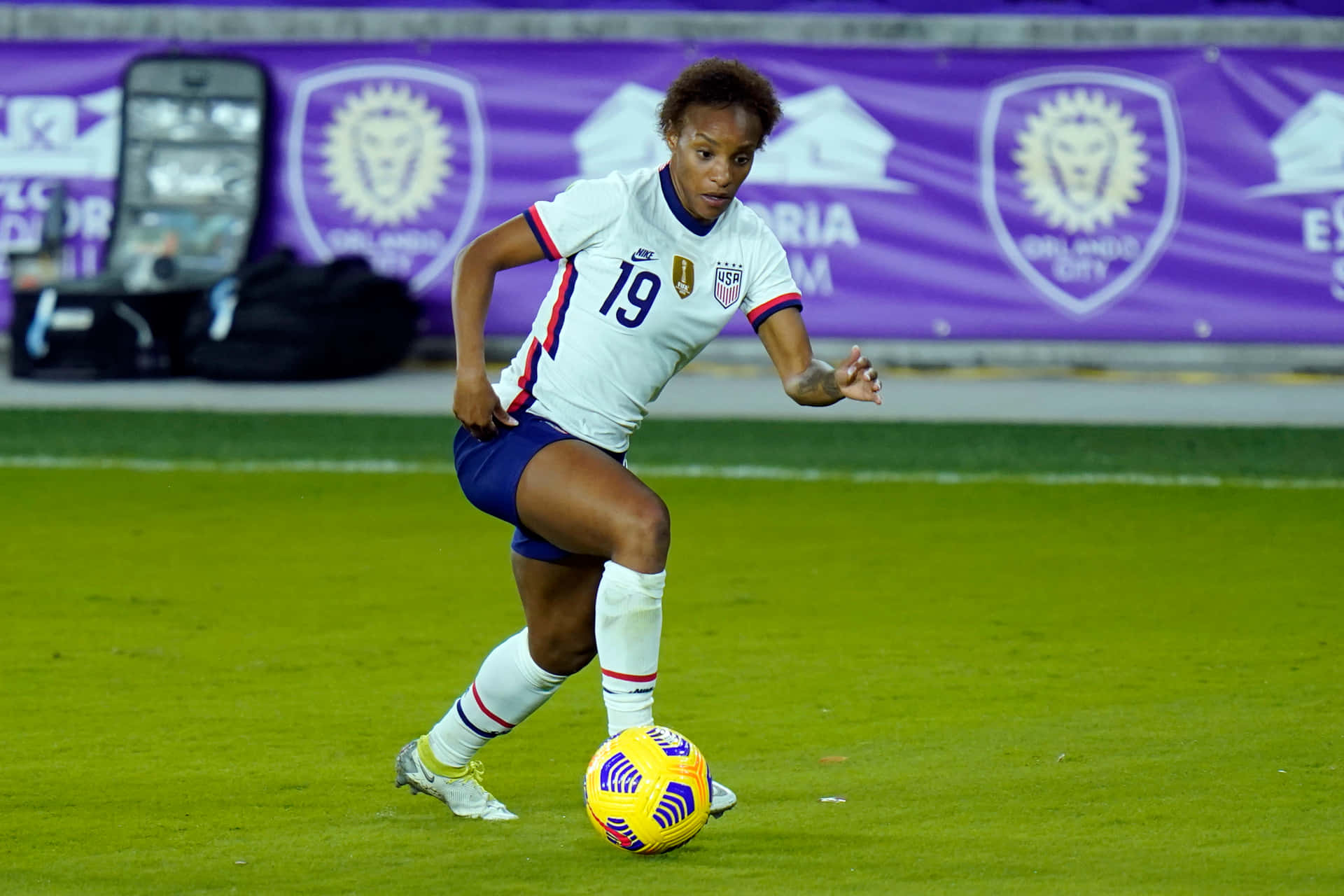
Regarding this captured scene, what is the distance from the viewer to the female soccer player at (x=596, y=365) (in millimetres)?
4406

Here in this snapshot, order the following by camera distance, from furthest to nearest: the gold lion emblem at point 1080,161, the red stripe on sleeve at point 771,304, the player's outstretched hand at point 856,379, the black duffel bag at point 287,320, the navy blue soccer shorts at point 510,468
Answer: the gold lion emblem at point 1080,161, the black duffel bag at point 287,320, the red stripe on sleeve at point 771,304, the navy blue soccer shorts at point 510,468, the player's outstretched hand at point 856,379

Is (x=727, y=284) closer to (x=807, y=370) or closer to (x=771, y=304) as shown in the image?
(x=771, y=304)

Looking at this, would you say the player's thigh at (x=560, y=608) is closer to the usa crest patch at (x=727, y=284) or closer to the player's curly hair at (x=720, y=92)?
the usa crest patch at (x=727, y=284)

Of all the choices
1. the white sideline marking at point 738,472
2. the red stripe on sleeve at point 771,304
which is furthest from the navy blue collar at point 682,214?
the white sideline marking at point 738,472

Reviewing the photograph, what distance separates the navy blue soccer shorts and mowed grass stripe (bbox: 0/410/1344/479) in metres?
5.89

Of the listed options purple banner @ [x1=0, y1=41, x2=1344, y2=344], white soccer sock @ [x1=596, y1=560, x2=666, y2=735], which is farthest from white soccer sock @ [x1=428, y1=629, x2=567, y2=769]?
purple banner @ [x1=0, y1=41, x2=1344, y2=344]

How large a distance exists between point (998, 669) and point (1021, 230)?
26.1ft

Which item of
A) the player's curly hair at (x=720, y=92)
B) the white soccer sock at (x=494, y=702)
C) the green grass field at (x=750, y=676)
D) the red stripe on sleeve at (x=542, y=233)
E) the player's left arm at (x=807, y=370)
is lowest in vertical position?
the green grass field at (x=750, y=676)

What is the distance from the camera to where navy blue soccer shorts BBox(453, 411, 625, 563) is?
4477 mm

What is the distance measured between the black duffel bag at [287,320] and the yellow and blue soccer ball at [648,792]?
30.8 ft

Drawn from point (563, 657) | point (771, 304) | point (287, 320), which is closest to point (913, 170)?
point (287, 320)

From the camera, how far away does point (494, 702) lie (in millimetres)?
4691

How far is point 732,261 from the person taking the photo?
15.3 feet

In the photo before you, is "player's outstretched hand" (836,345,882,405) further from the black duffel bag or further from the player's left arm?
the black duffel bag
